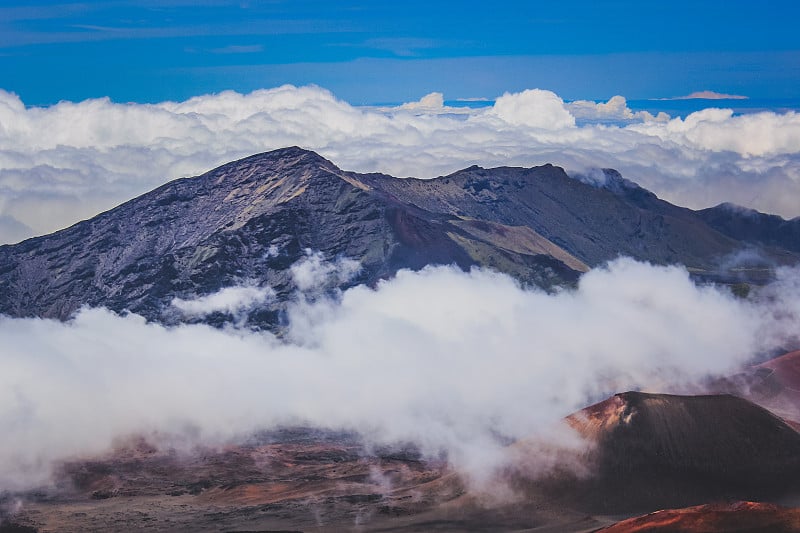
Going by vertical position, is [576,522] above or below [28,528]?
below

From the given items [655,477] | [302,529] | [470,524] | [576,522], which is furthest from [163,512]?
[655,477]

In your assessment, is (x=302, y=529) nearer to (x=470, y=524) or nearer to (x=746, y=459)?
(x=470, y=524)

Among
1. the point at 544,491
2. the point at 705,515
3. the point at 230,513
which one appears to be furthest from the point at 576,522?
the point at 230,513

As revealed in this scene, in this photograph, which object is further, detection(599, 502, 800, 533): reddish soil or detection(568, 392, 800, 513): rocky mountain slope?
detection(568, 392, 800, 513): rocky mountain slope

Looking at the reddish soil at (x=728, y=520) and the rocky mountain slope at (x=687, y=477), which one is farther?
the rocky mountain slope at (x=687, y=477)

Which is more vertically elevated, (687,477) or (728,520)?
(687,477)

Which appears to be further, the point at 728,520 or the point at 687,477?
the point at 687,477

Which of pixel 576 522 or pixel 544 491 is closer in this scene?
pixel 576 522

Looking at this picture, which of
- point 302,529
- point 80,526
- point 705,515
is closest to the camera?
point 705,515

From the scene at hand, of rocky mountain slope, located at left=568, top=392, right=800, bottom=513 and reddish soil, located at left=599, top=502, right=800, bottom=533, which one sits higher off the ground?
rocky mountain slope, located at left=568, top=392, right=800, bottom=513

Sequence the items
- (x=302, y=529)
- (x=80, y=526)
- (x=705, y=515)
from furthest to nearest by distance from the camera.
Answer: (x=80, y=526), (x=302, y=529), (x=705, y=515)

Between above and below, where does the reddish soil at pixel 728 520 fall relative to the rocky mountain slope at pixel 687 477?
below
